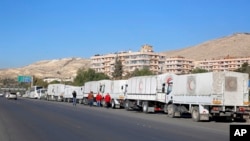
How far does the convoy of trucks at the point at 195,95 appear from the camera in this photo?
26.3m

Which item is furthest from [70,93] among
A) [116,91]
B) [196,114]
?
[196,114]

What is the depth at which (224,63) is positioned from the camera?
175 m

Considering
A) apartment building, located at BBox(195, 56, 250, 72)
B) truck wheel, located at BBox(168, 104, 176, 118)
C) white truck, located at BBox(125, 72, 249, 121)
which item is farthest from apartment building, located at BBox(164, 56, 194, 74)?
truck wheel, located at BBox(168, 104, 176, 118)

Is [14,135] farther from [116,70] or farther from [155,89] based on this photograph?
[116,70]

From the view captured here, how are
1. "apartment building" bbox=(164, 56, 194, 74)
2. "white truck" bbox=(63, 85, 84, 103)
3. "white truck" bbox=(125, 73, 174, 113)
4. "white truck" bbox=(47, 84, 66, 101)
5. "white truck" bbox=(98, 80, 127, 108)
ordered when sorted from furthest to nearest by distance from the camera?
"apartment building" bbox=(164, 56, 194, 74)
"white truck" bbox=(47, 84, 66, 101)
"white truck" bbox=(63, 85, 84, 103)
"white truck" bbox=(98, 80, 127, 108)
"white truck" bbox=(125, 73, 174, 113)

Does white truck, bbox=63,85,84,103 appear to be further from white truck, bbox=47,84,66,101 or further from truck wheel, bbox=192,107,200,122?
truck wheel, bbox=192,107,200,122

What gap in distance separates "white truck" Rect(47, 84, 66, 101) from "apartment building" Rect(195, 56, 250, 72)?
9561 cm

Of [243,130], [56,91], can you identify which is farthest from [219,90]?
[56,91]

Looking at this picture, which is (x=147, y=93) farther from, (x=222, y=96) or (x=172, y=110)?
(x=222, y=96)

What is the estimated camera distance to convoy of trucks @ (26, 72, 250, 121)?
26.3 metres

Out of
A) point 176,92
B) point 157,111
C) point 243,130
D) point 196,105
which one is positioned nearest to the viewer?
point 243,130

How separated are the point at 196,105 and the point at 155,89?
8436 millimetres

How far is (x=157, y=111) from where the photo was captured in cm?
3916

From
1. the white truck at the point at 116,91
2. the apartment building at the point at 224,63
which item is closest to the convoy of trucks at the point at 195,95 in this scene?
the white truck at the point at 116,91
